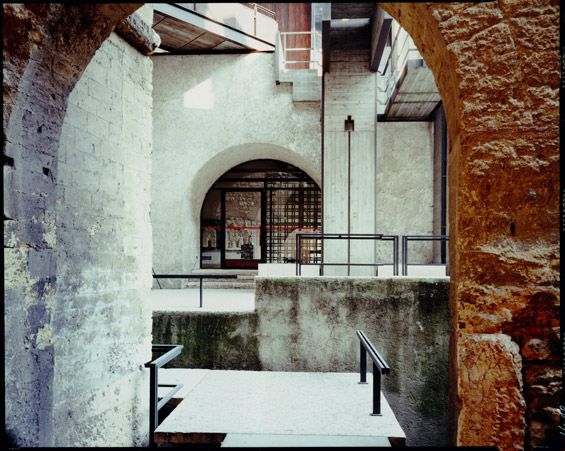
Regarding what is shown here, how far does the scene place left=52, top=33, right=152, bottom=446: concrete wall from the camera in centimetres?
330

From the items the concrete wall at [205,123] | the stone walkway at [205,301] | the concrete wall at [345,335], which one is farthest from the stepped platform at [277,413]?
the concrete wall at [205,123]

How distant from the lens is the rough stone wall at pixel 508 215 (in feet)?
5.50

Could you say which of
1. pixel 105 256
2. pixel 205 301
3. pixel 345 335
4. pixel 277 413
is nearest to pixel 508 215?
pixel 277 413

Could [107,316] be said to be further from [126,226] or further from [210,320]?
[210,320]

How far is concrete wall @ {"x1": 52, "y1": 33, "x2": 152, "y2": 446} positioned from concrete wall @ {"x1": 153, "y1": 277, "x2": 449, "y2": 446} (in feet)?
4.86

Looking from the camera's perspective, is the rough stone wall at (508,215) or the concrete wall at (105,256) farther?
the concrete wall at (105,256)

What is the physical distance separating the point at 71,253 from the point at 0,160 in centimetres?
152

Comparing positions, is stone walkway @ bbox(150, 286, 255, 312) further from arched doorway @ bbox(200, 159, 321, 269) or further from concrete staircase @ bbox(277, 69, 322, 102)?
concrete staircase @ bbox(277, 69, 322, 102)

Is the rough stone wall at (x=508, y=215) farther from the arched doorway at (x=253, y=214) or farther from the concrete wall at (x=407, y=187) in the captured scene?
the arched doorway at (x=253, y=214)

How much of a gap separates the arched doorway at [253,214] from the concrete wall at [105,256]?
7019 mm

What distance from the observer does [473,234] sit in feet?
5.73

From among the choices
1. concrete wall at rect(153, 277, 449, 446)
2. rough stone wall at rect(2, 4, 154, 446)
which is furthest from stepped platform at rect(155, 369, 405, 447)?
rough stone wall at rect(2, 4, 154, 446)

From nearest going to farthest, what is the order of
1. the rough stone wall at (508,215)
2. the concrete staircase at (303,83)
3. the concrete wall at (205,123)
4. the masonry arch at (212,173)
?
the rough stone wall at (508,215) < the concrete staircase at (303,83) < the concrete wall at (205,123) < the masonry arch at (212,173)

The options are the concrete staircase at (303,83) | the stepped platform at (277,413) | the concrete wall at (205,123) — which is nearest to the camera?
the stepped platform at (277,413)
